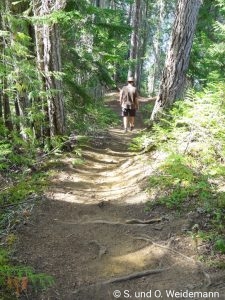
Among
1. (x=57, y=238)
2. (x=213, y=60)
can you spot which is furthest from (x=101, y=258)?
(x=213, y=60)

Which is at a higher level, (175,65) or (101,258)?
(175,65)

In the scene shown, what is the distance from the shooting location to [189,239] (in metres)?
5.58

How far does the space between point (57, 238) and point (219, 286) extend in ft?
9.89

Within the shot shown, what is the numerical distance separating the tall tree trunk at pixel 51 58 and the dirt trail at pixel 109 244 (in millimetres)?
1864

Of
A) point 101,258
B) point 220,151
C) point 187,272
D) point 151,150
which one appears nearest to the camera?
point 187,272

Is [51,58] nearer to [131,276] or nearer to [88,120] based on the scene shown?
[88,120]

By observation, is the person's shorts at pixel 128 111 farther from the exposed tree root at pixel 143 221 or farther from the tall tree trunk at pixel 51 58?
the exposed tree root at pixel 143 221

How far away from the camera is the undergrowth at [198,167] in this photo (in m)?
6.11

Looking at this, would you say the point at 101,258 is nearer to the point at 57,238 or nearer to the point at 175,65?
the point at 57,238

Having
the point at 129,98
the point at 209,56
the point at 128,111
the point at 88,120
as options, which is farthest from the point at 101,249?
the point at 209,56

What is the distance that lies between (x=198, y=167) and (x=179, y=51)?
443 centimetres

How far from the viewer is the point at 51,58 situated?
9367mm

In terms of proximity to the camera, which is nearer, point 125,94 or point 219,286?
point 219,286

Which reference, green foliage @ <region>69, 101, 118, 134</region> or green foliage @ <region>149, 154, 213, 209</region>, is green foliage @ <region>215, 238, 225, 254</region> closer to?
green foliage @ <region>149, 154, 213, 209</region>
